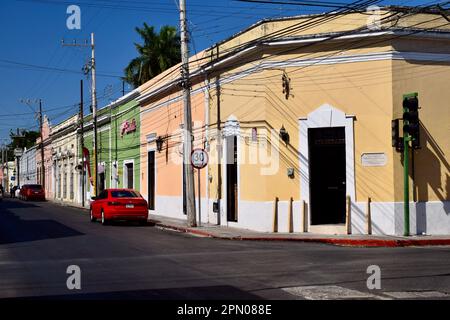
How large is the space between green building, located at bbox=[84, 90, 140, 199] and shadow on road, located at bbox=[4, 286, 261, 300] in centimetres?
2629

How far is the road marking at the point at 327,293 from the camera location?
862 cm

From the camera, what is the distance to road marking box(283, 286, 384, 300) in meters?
8.62

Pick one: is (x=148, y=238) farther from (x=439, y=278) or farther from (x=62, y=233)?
(x=439, y=278)

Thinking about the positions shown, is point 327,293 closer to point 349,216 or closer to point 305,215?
point 349,216

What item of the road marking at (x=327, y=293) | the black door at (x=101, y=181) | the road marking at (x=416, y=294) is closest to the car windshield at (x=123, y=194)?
the road marking at (x=327, y=293)

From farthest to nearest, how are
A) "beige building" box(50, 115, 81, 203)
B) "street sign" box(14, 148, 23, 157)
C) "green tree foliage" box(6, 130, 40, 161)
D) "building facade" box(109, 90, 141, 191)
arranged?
"green tree foliage" box(6, 130, 40, 161) < "street sign" box(14, 148, 23, 157) < "beige building" box(50, 115, 81, 203) < "building facade" box(109, 90, 141, 191)

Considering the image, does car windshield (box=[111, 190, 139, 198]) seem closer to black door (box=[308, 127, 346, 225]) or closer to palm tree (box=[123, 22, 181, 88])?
black door (box=[308, 127, 346, 225])

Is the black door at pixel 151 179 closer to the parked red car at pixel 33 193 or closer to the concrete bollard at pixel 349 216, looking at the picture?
the concrete bollard at pixel 349 216

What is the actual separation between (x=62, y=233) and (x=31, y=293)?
11.2 m

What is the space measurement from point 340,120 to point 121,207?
9.79m

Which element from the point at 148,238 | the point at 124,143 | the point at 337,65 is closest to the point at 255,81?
the point at 337,65

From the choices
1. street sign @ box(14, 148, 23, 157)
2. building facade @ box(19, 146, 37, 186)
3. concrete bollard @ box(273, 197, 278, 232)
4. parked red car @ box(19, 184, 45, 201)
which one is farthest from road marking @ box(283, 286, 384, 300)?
street sign @ box(14, 148, 23, 157)

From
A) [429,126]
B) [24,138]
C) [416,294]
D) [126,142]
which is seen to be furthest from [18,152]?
[416,294]

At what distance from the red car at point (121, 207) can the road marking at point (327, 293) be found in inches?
617
